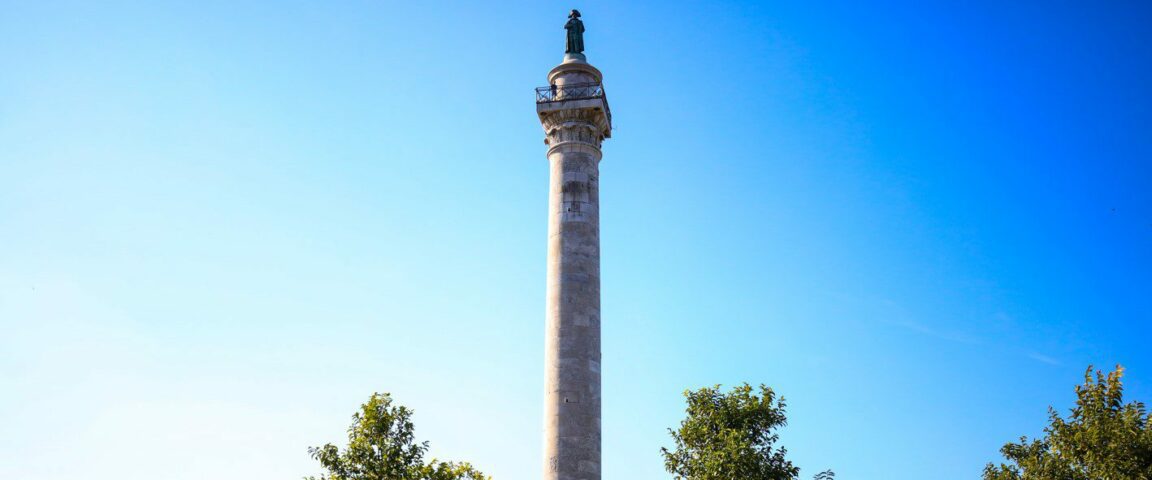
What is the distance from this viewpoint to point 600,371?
39.4 meters

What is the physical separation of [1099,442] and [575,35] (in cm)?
2660

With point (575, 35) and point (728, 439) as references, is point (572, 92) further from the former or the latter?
point (728, 439)

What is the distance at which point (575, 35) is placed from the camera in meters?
45.3

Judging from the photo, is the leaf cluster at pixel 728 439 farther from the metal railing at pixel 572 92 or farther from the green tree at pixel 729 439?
the metal railing at pixel 572 92

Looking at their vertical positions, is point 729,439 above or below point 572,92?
below

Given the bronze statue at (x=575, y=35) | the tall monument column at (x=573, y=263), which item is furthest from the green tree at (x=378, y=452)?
the bronze statue at (x=575, y=35)

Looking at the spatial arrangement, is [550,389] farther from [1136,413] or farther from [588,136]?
[1136,413]

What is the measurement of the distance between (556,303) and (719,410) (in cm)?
796

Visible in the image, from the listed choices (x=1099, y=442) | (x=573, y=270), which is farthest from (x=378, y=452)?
(x=1099, y=442)

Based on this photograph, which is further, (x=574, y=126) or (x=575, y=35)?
(x=575, y=35)

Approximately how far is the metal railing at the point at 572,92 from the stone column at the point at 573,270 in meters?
0.04

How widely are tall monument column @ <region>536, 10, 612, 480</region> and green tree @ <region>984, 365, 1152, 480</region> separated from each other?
1672cm

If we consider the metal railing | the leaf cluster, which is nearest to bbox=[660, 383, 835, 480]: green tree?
the leaf cluster

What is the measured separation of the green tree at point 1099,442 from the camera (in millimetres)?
33562
